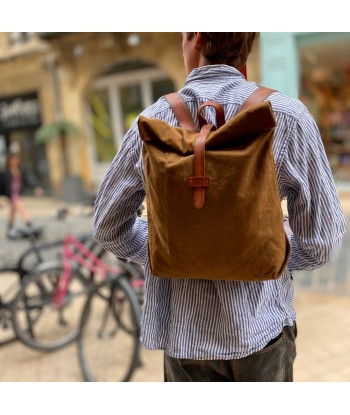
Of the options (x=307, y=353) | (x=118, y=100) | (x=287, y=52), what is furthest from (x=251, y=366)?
(x=118, y=100)

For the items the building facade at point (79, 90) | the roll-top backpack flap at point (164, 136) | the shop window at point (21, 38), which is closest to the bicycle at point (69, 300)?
the roll-top backpack flap at point (164, 136)

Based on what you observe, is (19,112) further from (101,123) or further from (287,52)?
(287,52)

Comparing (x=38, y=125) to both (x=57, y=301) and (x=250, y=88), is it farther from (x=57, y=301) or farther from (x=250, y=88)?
(x=250, y=88)

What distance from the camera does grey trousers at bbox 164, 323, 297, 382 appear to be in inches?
52.2

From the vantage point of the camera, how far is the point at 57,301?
3.80m

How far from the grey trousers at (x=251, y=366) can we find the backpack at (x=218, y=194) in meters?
0.29

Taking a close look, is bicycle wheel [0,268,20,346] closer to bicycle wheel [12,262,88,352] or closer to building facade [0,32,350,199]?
bicycle wheel [12,262,88,352]

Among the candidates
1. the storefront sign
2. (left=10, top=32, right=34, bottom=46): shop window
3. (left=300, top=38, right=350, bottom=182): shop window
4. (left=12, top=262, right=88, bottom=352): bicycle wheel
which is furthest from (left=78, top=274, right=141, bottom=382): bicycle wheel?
(left=10, top=32, right=34, bottom=46): shop window

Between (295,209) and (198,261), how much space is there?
292 mm

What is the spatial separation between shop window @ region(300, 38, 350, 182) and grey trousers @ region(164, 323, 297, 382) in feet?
25.7

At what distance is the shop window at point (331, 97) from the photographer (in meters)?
8.98

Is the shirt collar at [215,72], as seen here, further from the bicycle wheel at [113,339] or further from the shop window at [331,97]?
the shop window at [331,97]

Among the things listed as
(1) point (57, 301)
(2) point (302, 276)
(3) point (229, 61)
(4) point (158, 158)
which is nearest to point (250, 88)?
(3) point (229, 61)

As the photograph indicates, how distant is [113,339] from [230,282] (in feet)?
8.26
